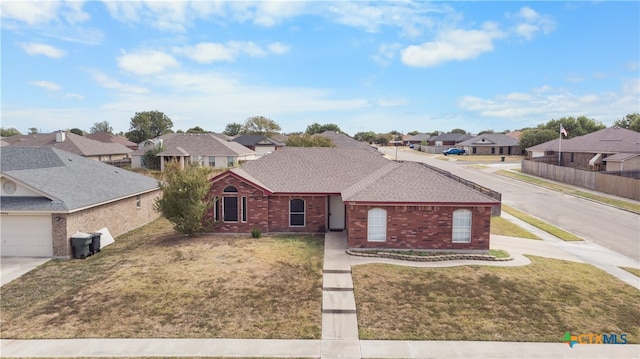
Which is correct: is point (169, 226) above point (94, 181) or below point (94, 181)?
below

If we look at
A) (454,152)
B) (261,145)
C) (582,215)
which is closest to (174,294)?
(582,215)

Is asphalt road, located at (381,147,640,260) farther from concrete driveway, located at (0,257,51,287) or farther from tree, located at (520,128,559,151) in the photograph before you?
tree, located at (520,128,559,151)

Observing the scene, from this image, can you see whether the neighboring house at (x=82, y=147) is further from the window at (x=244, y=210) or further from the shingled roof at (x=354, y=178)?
the window at (x=244, y=210)

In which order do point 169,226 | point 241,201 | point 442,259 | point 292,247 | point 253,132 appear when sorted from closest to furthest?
point 442,259 → point 292,247 → point 241,201 → point 169,226 → point 253,132

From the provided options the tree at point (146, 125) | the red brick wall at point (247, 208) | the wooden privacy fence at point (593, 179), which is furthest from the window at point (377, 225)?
the tree at point (146, 125)

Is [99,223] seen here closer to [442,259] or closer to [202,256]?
[202,256]

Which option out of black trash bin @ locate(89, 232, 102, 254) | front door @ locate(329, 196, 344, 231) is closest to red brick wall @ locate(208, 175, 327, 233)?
front door @ locate(329, 196, 344, 231)

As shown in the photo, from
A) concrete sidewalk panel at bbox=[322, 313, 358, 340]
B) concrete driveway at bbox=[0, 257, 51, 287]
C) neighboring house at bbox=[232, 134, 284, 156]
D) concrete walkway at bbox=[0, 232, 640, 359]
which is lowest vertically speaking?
concrete walkway at bbox=[0, 232, 640, 359]

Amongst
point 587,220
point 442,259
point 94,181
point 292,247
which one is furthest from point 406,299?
point 587,220
